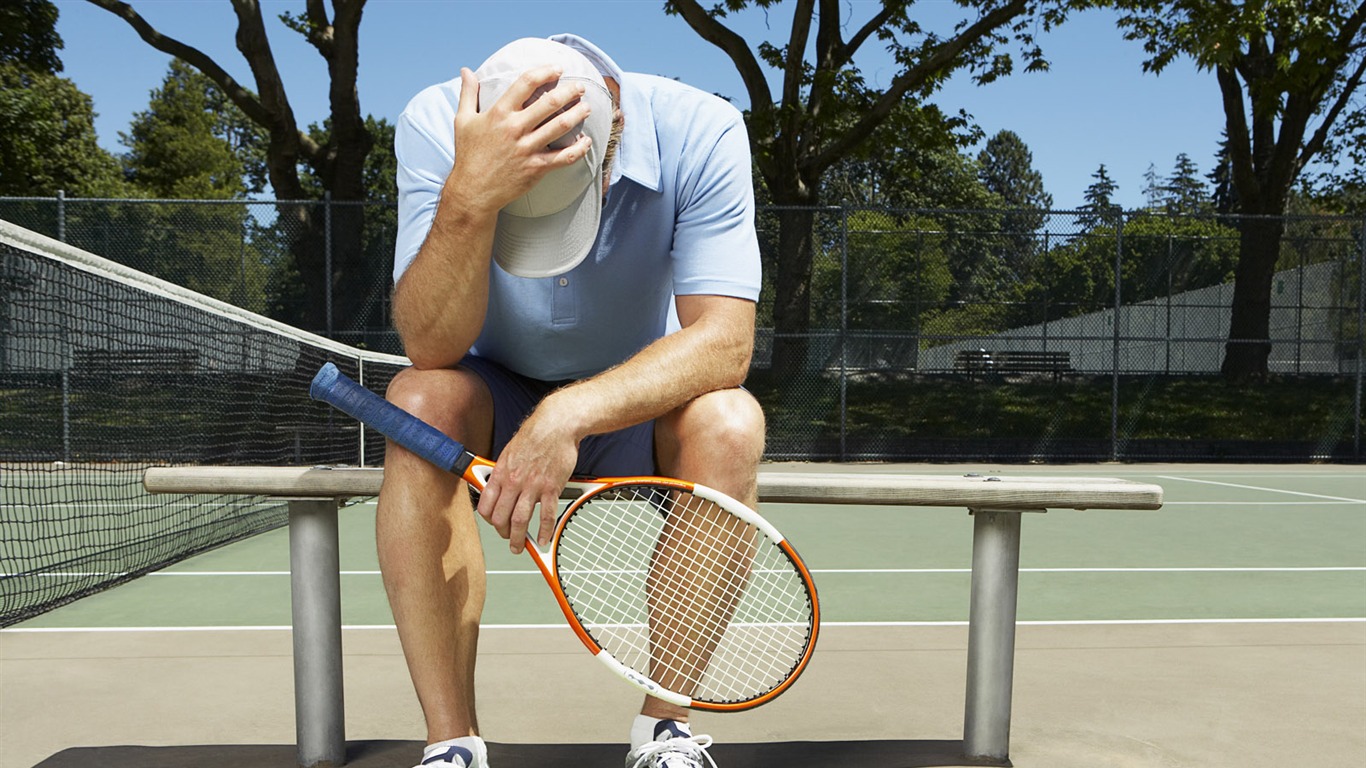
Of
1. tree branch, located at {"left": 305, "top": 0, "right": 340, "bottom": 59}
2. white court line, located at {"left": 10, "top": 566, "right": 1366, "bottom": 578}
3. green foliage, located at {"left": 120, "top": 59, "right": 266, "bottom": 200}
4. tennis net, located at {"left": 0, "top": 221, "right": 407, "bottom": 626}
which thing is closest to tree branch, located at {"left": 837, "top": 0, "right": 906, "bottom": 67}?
tree branch, located at {"left": 305, "top": 0, "right": 340, "bottom": 59}

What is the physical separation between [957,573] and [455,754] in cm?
383

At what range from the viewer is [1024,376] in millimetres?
12914

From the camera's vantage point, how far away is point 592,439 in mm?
2203

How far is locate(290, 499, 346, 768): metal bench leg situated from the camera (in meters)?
2.30

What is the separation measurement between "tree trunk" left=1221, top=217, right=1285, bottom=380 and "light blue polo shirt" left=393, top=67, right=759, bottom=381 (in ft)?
40.7

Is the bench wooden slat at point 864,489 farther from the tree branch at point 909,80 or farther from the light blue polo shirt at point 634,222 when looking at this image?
the tree branch at point 909,80

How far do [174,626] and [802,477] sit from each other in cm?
285

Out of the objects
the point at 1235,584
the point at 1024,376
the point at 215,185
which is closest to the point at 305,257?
the point at 1024,376

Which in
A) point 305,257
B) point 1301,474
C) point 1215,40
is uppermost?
point 1215,40

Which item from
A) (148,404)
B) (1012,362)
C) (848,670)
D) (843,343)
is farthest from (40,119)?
(848,670)

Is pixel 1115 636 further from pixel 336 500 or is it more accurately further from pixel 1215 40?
pixel 1215 40

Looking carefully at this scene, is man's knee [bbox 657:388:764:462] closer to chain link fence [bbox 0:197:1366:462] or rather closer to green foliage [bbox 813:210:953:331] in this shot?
chain link fence [bbox 0:197:1366:462]

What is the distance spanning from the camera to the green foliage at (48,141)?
69.9 ft

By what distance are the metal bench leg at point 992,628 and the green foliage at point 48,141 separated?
20.2 meters
